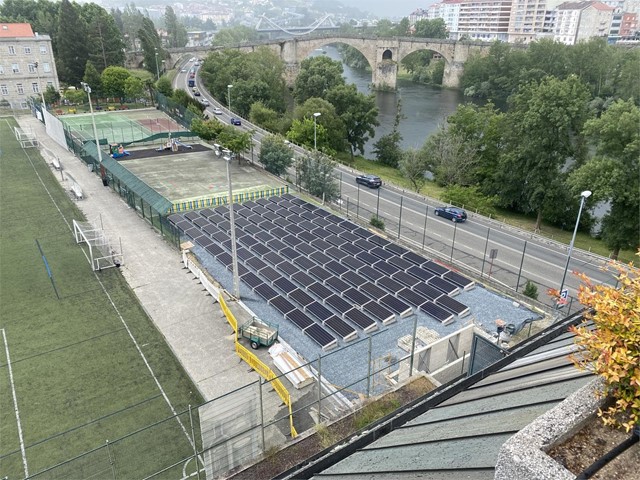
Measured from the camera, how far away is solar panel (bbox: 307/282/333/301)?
25.2 m

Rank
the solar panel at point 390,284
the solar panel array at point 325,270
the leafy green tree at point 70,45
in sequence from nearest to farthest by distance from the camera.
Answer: the solar panel array at point 325,270, the solar panel at point 390,284, the leafy green tree at point 70,45

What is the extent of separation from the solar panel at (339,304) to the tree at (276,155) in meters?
25.3

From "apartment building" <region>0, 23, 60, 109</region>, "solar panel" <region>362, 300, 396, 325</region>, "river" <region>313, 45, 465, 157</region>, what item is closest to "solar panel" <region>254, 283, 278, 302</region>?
"solar panel" <region>362, 300, 396, 325</region>

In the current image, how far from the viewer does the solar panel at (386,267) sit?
27763mm

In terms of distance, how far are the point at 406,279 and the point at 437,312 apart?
12.2ft

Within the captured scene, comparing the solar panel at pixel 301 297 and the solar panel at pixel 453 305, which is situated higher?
the solar panel at pixel 453 305

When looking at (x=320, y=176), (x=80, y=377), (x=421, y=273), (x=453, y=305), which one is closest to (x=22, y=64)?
(x=320, y=176)

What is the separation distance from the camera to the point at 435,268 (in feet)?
92.8

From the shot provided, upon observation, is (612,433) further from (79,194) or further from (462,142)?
(462,142)

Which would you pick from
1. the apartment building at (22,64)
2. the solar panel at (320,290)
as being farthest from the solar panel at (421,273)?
the apartment building at (22,64)

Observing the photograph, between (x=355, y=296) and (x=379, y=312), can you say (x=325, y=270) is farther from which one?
(x=379, y=312)

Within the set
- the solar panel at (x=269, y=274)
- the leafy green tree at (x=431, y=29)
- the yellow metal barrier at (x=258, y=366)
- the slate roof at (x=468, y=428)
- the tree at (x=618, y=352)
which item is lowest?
the yellow metal barrier at (x=258, y=366)

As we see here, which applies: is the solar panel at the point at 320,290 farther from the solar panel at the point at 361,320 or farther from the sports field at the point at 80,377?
the sports field at the point at 80,377

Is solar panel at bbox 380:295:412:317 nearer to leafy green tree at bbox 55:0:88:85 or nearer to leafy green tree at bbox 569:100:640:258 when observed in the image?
leafy green tree at bbox 569:100:640:258
